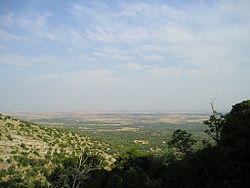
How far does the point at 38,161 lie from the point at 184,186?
48.1 ft

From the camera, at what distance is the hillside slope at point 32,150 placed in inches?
609

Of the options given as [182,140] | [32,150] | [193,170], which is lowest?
[32,150]

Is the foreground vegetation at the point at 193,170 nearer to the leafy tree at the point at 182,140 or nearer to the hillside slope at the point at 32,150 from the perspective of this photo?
the leafy tree at the point at 182,140

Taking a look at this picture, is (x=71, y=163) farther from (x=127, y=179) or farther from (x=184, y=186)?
(x=184, y=186)

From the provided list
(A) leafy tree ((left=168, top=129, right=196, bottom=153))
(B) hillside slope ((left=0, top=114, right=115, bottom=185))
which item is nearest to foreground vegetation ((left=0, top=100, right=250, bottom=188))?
(A) leafy tree ((left=168, top=129, right=196, bottom=153))

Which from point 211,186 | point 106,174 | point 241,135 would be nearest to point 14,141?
point 106,174

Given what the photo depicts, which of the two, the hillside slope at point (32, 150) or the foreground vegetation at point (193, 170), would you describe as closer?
the foreground vegetation at point (193, 170)

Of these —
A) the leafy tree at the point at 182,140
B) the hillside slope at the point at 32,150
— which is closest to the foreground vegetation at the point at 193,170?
the leafy tree at the point at 182,140

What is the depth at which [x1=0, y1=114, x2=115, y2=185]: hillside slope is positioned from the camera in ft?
50.7

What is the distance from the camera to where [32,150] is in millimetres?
20250

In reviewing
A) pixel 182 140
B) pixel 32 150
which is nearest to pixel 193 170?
pixel 182 140

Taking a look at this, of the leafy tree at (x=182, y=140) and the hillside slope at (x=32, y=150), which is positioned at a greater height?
the leafy tree at (x=182, y=140)

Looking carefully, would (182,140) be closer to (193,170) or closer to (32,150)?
(193,170)

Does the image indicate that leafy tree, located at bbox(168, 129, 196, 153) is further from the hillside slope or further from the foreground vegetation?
the hillside slope
